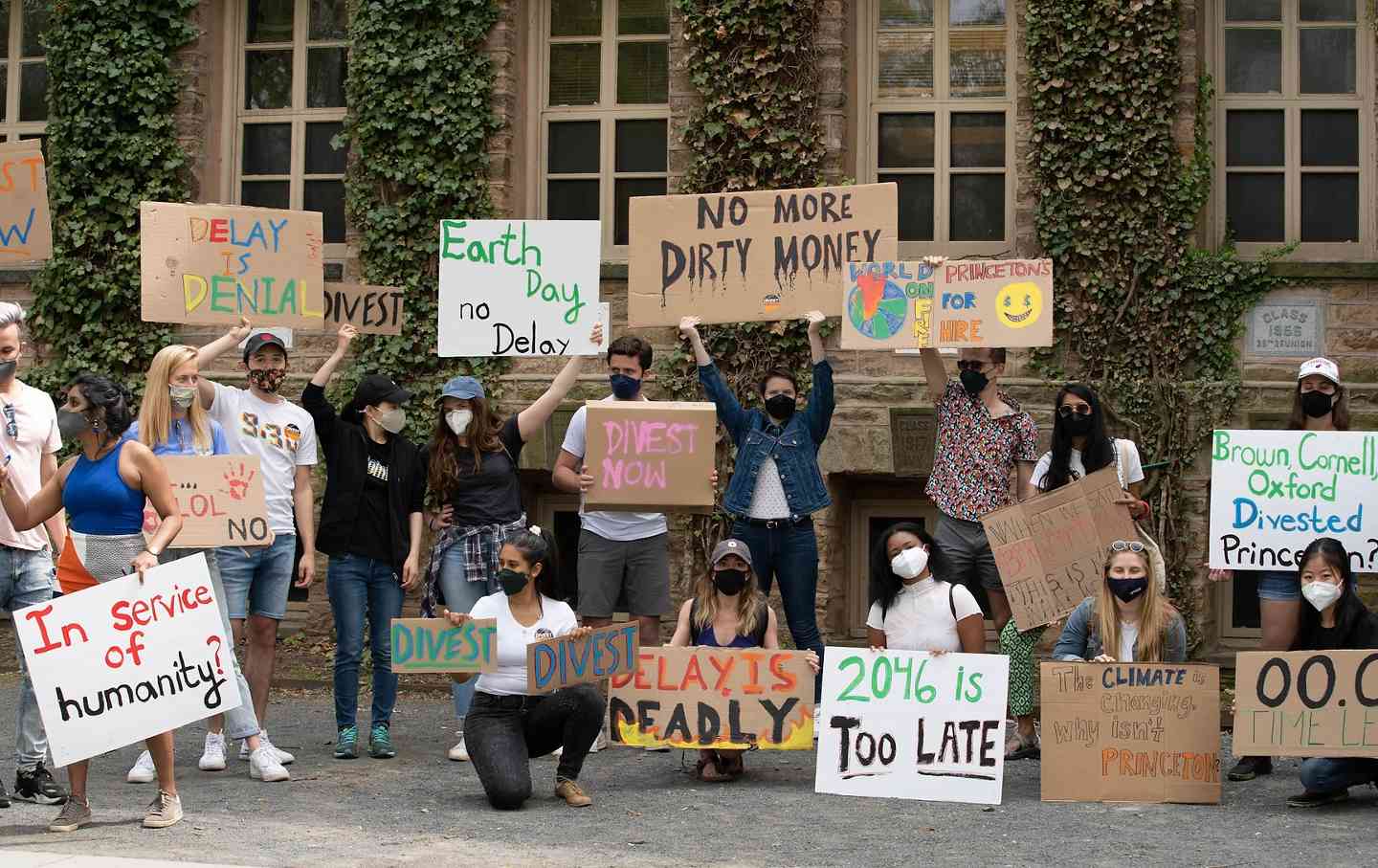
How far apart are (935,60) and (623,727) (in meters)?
5.83

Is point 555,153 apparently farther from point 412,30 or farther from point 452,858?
point 452,858

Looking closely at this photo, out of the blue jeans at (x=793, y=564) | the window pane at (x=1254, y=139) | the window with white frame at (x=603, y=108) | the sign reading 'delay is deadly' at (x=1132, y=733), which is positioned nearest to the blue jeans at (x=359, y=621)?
the blue jeans at (x=793, y=564)

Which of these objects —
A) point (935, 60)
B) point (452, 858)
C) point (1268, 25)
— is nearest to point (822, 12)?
point (935, 60)

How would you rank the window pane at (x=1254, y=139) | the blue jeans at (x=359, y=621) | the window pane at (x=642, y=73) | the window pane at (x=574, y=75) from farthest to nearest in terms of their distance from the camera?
the window pane at (x=574, y=75)
the window pane at (x=642, y=73)
the window pane at (x=1254, y=139)
the blue jeans at (x=359, y=621)

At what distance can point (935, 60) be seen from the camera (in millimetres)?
12266

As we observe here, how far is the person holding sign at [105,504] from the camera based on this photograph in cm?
710

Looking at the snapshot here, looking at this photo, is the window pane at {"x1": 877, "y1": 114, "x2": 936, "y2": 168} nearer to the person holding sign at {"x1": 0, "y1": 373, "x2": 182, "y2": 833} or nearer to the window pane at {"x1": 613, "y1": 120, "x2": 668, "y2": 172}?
the window pane at {"x1": 613, "y1": 120, "x2": 668, "y2": 172}

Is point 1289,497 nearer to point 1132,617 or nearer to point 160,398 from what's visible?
point 1132,617

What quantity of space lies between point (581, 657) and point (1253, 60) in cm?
660

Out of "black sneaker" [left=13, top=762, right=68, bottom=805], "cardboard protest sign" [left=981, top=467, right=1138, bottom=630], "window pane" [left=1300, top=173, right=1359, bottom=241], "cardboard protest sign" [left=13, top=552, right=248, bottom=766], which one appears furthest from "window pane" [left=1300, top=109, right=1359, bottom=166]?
"black sneaker" [left=13, top=762, right=68, bottom=805]

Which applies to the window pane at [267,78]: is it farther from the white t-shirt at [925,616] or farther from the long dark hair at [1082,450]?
the white t-shirt at [925,616]

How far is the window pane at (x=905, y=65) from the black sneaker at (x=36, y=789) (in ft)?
23.0

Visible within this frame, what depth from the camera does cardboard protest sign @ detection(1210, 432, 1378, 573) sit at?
8375 mm

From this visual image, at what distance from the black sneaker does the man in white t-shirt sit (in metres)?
1.05
